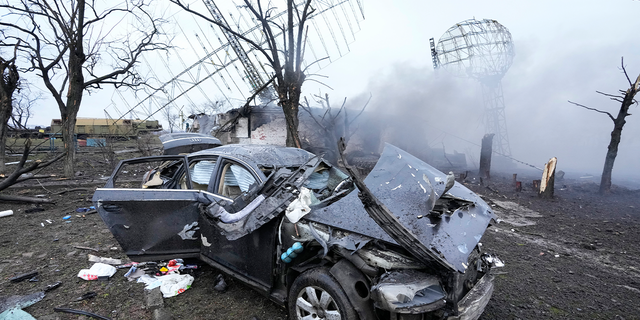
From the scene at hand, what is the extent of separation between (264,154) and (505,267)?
3560 millimetres

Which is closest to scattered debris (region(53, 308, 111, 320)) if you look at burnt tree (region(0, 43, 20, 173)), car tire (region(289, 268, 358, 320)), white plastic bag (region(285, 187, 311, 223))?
car tire (region(289, 268, 358, 320))

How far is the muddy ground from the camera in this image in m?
3.08

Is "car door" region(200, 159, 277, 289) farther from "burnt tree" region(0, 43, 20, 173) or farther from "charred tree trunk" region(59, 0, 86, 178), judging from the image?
"burnt tree" region(0, 43, 20, 173)

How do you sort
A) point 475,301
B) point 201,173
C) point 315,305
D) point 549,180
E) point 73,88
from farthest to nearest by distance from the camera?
point 73,88, point 549,180, point 201,173, point 315,305, point 475,301

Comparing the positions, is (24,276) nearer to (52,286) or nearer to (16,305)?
(52,286)

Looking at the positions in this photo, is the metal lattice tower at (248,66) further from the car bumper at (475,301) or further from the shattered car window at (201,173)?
the car bumper at (475,301)

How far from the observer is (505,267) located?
4172mm

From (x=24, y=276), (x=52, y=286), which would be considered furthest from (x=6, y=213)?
(x=52, y=286)

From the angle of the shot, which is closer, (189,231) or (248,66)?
(189,231)

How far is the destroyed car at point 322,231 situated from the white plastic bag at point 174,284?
256 millimetres

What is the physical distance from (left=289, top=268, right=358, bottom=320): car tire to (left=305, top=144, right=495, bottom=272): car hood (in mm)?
415

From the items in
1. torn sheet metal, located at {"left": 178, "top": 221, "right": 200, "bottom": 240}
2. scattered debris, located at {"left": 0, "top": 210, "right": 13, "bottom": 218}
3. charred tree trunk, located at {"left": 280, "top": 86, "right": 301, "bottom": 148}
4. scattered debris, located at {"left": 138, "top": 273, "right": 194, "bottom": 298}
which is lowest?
scattered debris, located at {"left": 0, "top": 210, "right": 13, "bottom": 218}

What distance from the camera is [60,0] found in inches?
383

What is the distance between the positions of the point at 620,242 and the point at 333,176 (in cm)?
539
